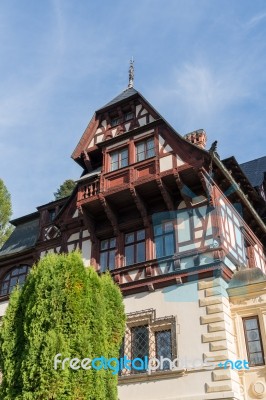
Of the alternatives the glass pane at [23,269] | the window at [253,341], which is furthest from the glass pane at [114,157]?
the window at [253,341]

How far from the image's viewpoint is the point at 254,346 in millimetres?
13461

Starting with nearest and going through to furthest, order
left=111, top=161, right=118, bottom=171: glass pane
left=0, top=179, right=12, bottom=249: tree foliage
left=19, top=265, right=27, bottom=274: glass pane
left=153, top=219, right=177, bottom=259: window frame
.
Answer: left=153, top=219, right=177, bottom=259: window frame < left=111, top=161, right=118, bottom=171: glass pane < left=19, top=265, right=27, bottom=274: glass pane < left=0, top=179, right=12, bottom=249: tree foliage

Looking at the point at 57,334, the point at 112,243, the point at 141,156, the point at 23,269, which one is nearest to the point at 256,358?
the point at 112,243

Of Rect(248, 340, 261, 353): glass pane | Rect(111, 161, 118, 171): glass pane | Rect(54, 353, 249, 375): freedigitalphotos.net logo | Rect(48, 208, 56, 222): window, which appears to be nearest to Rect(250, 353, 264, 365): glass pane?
Rect(248, 340, 261, 353): glass pane

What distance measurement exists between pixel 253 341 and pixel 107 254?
5521 millimetres

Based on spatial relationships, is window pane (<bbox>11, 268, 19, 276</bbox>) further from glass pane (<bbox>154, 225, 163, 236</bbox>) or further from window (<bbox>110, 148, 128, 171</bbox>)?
glass pane (<bbox>154, 225, 163, 236</bbox>)

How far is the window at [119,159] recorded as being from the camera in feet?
56.5

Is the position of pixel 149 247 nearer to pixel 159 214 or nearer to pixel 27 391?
pixel 159 214

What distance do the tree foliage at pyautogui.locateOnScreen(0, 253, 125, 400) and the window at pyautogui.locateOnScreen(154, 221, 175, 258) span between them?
4.15 meters

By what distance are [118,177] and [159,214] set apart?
1959 millimetres

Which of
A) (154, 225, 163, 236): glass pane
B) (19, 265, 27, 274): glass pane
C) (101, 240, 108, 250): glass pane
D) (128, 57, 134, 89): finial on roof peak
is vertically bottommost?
(154, 225, 163, 236): glass pane

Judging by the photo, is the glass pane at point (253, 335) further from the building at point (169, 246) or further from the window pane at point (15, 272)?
the window pane at point (15, 272)

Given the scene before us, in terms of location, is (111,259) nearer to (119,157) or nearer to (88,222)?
(88,222)

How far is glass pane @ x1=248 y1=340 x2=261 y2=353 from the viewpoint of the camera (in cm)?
1339
